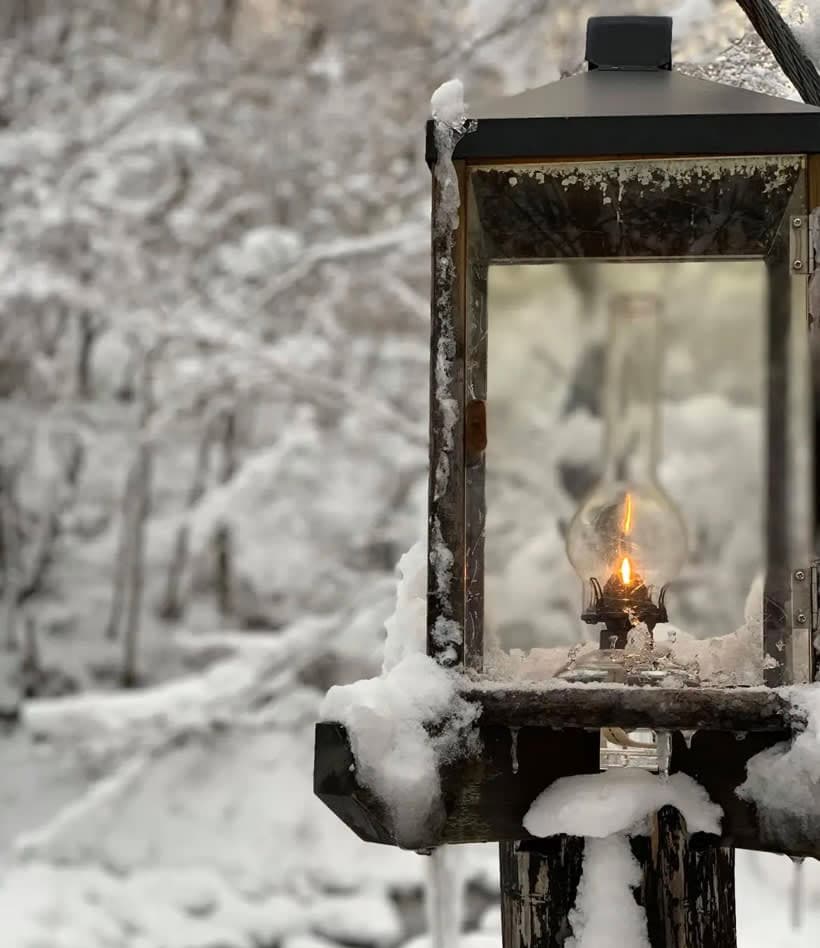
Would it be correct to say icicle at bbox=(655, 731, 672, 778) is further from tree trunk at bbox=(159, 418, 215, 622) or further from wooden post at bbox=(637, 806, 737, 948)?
tree trunk at bbox=(159, 418, 215, 622)

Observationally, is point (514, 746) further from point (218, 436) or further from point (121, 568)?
point (218, 436)

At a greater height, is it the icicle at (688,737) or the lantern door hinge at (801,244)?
the lantern door hinge at (801,244)

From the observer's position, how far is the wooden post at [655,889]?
132cm

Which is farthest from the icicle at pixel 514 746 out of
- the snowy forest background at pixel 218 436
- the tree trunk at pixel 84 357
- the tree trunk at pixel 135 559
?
the tree trunk at pixel 84 357

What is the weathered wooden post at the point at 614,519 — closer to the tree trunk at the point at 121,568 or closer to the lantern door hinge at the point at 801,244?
the lantern door hinge at the point at 801,244

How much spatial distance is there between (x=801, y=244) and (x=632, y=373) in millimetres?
593

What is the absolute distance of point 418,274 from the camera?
19.3ft

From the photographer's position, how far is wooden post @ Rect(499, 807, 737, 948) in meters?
1.32

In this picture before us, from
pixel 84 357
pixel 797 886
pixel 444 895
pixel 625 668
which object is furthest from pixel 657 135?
pixel 84 357

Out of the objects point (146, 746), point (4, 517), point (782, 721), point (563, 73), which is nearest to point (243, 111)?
point (4, 517)

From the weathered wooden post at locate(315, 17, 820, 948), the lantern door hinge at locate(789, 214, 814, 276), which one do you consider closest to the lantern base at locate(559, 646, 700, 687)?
the weathered wooden post at locate(315, 17, 820, 948)

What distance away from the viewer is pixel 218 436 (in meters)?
8.46

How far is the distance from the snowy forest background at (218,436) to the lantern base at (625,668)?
10.9ft

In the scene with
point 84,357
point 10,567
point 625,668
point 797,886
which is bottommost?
point 797,886
